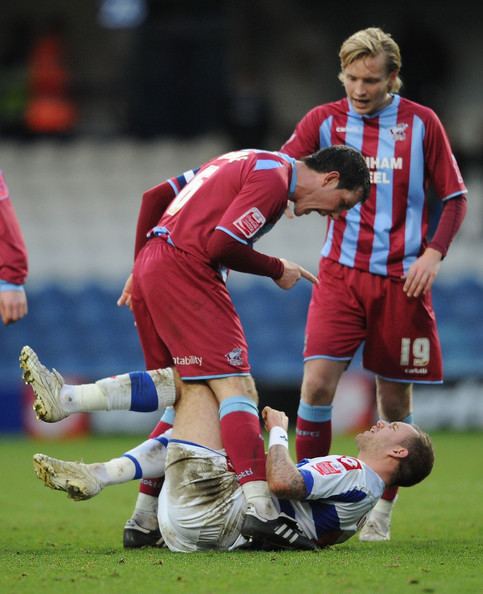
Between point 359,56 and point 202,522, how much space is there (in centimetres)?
238

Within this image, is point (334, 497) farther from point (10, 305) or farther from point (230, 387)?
point (10, 305)

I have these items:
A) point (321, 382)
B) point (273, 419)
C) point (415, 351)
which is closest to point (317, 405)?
point (321, 382)

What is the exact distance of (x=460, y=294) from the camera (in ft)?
46.4

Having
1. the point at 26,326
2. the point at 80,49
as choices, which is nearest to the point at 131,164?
the point at 80,49

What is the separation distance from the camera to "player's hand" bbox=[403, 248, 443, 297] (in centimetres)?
593

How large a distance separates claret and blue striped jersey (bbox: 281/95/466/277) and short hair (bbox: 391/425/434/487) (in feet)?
3.64

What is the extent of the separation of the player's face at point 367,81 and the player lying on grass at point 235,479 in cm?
169

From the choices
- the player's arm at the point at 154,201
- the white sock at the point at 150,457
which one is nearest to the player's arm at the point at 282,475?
the white sock at the point at 150,457

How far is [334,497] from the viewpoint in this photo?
207 inches

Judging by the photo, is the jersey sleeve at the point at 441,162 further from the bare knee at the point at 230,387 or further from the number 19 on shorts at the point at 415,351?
the bare knee at the point at 230,387

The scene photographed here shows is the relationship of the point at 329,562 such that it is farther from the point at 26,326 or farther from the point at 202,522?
the point at 26,326

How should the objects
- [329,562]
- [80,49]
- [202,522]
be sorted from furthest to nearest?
[80,49]
[202,522]
[329,562]

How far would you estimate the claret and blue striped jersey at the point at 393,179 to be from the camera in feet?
20.3

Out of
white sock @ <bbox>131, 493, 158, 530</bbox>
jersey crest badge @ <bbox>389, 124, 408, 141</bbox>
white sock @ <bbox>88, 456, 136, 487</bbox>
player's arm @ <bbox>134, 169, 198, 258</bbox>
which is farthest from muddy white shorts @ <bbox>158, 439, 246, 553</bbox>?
jersey crest badge @ <bbox>389, 124, 408, 141</bbox>
